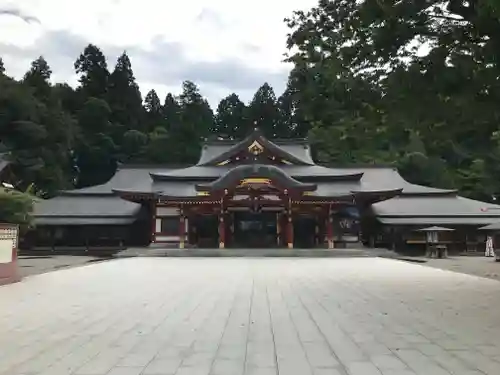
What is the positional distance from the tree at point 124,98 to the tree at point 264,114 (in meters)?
14.3

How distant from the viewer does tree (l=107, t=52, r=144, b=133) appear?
211ft

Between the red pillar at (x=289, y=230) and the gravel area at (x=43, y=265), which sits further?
the red pillar at (x=289, y=230)

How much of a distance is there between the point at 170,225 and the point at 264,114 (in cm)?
4340

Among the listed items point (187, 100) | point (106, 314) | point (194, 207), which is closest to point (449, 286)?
point (106, 314)

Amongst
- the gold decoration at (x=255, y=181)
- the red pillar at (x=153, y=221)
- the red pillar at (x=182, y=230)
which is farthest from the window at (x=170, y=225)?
the gold decoration at (x=255, y=181)

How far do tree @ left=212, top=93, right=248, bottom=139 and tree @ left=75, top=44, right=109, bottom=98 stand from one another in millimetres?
15414

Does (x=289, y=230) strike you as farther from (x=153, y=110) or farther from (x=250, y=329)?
(x=153, y=110)

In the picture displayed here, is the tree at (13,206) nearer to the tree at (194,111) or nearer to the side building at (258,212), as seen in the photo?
the side building at (258,212)

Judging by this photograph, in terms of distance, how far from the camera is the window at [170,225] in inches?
1164

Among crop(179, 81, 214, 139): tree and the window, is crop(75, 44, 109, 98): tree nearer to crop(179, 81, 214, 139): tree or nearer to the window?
crop(179, 81, 214, 139): tree

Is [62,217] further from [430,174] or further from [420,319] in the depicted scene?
[430,174]

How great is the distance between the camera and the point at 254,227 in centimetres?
3008

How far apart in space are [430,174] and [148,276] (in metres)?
35.8

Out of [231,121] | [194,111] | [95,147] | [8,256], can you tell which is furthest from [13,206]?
[231,121]
